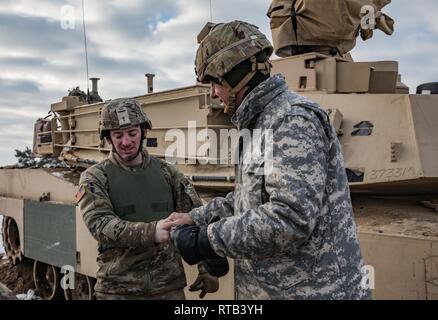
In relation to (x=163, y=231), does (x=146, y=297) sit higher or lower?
lower

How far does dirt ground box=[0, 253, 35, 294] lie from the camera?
26.8ft

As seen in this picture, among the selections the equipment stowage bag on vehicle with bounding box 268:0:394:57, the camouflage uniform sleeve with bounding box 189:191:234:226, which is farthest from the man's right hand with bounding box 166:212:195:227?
the equipment stowage bag on vehicle with bounding box 268:0:394:57

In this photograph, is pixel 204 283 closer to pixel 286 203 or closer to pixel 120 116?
pixel 120 116

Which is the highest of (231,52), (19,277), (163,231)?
(231,52)

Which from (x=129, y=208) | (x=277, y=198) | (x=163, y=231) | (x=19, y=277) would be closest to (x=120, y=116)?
(x=129, y=208)

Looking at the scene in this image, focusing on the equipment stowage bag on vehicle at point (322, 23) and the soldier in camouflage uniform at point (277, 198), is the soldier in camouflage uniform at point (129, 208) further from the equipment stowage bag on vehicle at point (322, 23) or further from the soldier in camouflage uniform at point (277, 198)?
the equipment stowage bag on vehicle at point (322, 23)

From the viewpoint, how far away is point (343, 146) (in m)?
4.45

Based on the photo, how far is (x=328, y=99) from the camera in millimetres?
4723

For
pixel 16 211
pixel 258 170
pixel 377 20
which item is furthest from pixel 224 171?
pixel 16 211

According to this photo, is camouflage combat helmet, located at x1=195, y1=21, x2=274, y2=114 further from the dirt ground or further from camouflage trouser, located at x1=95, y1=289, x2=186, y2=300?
the dirt ground

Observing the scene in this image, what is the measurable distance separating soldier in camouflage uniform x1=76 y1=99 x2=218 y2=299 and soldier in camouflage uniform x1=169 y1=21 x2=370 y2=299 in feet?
3.19

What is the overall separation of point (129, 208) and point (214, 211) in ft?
2.72

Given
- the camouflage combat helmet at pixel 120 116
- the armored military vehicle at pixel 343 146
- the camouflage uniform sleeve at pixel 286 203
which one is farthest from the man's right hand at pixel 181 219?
the armored military vehicle at pixel 343 146

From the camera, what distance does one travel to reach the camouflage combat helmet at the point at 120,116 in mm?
3163
